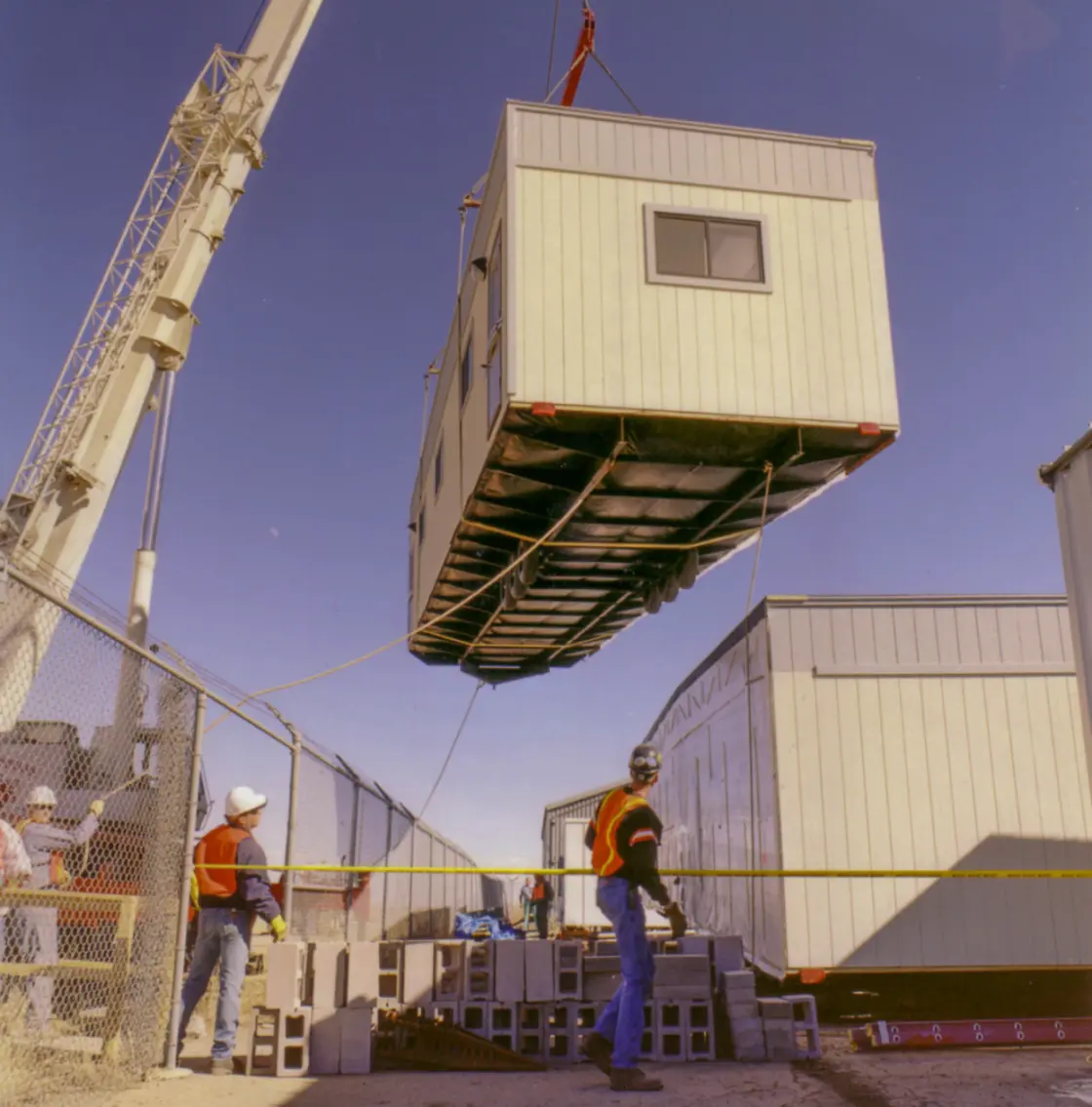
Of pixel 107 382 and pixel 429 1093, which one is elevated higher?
pixel 107 382

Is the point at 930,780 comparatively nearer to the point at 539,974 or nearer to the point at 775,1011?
the point at 775,1011

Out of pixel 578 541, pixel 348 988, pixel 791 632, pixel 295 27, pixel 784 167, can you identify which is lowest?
pixel 348 988

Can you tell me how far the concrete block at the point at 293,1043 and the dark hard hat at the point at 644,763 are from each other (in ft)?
9.25

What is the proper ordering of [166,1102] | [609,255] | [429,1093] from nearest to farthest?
[166,1102]
[429,1093]
[609,255]

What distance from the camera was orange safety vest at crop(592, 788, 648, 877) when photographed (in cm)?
690

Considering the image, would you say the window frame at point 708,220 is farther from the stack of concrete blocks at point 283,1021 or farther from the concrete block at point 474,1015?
the stack of concrete blocks at point 283,1021

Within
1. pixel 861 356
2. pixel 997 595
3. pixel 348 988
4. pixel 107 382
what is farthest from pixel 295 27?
pixel 348 988

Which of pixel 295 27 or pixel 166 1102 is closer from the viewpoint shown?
pixel 166 1102

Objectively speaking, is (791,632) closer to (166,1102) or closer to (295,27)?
(166,1102)

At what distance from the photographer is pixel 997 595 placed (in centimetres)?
1037

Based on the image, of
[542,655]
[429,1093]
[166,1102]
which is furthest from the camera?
[542,655]

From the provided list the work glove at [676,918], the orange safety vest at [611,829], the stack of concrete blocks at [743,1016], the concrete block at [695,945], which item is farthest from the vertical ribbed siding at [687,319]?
the stack of concrete blocks at [743,1016]

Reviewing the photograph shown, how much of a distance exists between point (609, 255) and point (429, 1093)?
21.8 ft

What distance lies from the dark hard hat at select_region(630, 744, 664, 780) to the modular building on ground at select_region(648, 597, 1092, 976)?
3.10 metres
